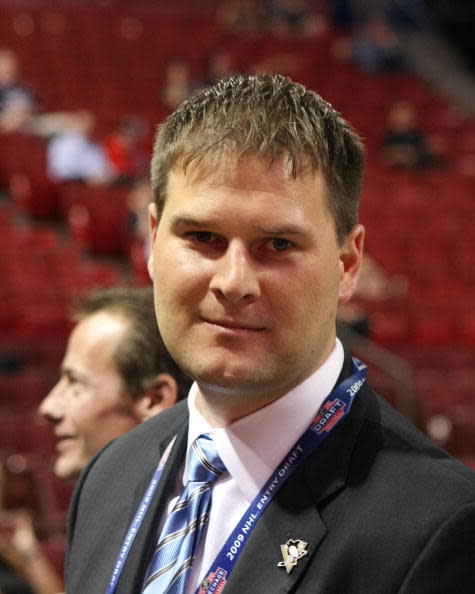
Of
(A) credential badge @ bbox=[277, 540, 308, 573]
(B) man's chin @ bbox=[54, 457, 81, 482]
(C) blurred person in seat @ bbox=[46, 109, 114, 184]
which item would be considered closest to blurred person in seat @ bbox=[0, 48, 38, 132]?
(C) blurred person in seat @ bbox=[46, 109, 114, 184]

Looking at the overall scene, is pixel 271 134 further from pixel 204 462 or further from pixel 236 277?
pixel 204 462

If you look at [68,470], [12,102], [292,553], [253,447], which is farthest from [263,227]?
[12,102]

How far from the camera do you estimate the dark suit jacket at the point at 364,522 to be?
1043 mm

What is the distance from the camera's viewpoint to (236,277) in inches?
43.9

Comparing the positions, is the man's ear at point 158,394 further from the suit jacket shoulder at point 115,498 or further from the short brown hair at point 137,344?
the suit jacket shoulder at point 115,498

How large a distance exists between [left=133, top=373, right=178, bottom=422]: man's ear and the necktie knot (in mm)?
625

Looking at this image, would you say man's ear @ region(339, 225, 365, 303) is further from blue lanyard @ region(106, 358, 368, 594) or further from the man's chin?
the man's chin

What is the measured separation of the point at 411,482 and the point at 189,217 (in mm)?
404

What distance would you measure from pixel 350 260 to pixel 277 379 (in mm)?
207

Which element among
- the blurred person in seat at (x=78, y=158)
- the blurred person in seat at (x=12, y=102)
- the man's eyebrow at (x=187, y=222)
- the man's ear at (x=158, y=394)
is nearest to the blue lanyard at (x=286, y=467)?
the man's eyebrow at (x=187, y=222)

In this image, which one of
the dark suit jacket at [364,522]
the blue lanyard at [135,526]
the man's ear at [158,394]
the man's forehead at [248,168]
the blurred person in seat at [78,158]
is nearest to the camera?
the dark suit jacket at [364,522]

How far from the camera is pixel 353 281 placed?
4.15ft

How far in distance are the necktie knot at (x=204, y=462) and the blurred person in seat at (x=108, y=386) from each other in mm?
621

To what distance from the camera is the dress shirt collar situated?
1188mm
